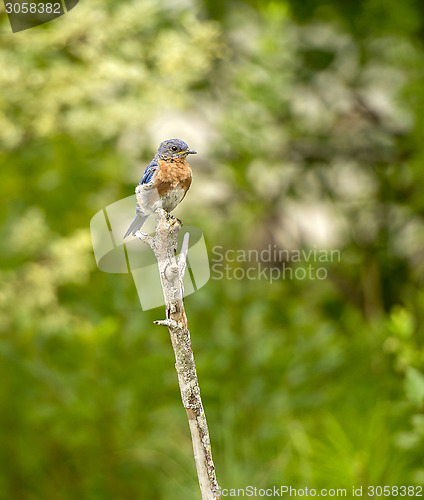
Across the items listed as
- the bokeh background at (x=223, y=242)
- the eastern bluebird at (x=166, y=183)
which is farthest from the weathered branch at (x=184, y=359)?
the bokeh background at (x=223, y=242)

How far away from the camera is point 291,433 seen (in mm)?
1000

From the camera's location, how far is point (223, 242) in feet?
4.29

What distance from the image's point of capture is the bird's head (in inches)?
14.9

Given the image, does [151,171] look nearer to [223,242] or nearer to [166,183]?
[166,183]

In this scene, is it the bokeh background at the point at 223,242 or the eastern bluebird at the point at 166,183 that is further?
the bokeh background at the point at 223,242

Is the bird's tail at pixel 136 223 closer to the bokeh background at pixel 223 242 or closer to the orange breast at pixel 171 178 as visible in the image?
the orange breast at pixel 171 178

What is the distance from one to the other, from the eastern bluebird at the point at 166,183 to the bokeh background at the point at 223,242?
39 cm

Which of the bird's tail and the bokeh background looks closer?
the bird's tail

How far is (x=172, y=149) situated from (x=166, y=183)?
2 cm

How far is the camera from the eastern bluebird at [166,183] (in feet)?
1.21

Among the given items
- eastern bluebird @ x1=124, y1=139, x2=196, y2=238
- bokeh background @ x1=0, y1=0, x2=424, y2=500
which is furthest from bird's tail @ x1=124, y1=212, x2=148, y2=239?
bokeh background @ x1=0, y1=0, x2=424, y2=500

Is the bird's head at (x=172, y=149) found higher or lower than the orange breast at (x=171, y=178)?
higher

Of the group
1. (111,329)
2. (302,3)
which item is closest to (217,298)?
(111,329)

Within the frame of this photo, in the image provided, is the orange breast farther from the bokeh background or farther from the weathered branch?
the bokeh background
